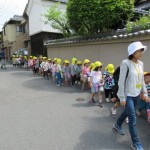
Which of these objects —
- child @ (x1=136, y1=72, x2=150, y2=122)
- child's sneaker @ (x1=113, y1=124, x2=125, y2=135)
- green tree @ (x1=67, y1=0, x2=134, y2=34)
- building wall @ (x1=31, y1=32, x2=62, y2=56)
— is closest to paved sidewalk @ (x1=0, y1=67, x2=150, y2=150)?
child's sneaker @ (x1=113, y1=124, x2=125, y2=135)

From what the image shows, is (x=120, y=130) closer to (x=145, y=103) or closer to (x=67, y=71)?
(x=145, y=103)

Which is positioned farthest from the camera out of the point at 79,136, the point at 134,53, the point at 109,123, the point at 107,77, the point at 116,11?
the point at 116,11

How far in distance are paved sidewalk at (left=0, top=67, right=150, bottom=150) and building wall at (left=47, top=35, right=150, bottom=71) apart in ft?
7.43

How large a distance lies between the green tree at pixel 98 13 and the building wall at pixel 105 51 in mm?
952

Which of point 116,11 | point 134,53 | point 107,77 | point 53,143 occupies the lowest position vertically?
point 53,143

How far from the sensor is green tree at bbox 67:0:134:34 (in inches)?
356

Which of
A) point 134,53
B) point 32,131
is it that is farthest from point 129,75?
point 32,131

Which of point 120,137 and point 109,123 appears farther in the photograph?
point 109,123

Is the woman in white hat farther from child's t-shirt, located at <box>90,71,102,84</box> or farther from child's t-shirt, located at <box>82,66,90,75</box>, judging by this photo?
child's t-shirt, located at <box>82,66,90,75</box>

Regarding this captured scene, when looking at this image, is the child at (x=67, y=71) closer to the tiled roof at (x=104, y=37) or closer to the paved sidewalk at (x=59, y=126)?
the tiled roof at (x=104, y=37)

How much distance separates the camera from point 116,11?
9281mm

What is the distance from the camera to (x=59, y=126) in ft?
16.5

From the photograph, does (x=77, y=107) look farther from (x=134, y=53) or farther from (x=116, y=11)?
(x=116, y=11)

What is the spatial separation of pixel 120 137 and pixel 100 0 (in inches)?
261
